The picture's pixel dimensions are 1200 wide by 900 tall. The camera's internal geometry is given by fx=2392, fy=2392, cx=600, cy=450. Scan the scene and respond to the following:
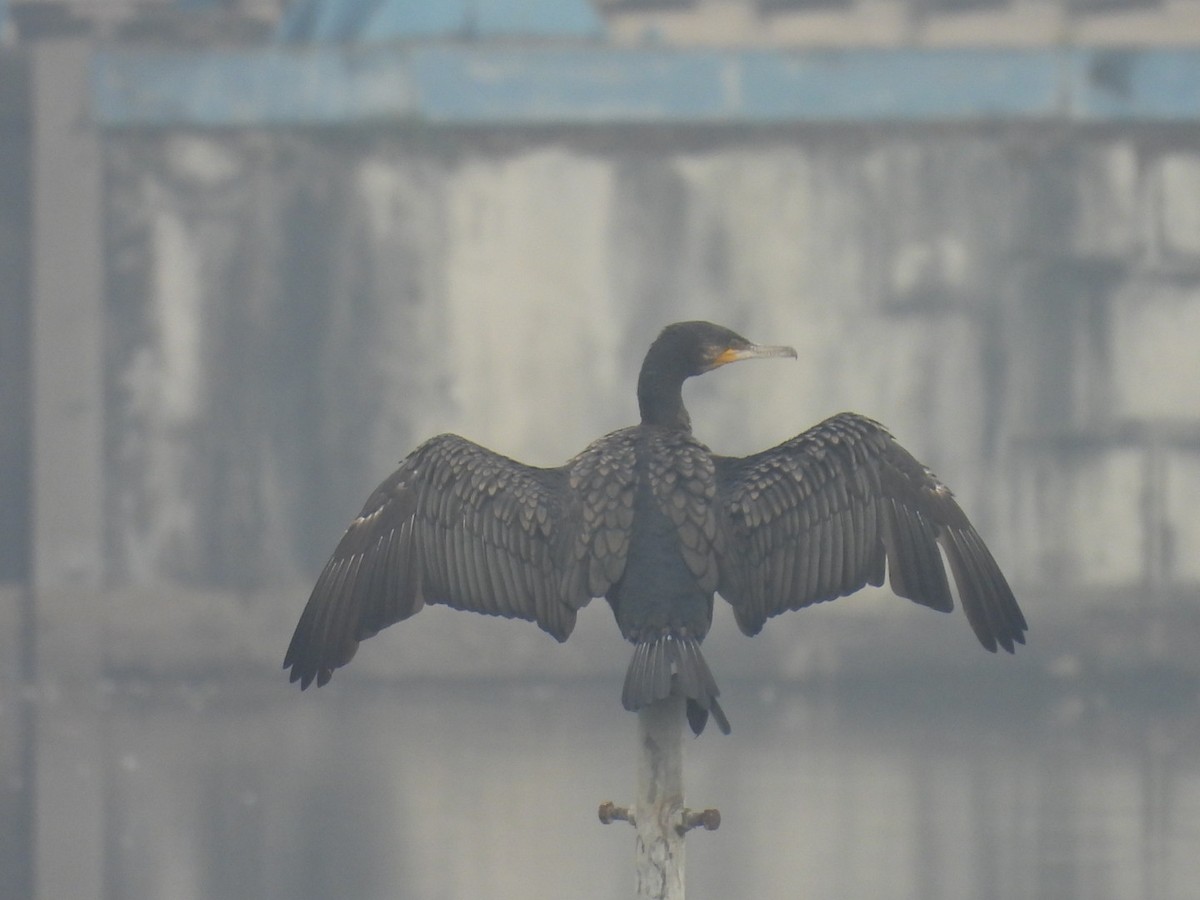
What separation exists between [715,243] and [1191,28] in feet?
16.8

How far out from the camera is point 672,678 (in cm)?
512

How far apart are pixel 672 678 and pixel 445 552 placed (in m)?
0.77

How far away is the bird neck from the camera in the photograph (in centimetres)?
570

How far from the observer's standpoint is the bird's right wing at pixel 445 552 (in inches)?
216

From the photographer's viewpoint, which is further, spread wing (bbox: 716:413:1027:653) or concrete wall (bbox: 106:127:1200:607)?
concrete wall (bbox: 106:127:1200:607)

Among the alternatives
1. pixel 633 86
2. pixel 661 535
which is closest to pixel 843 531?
pixel 661 535

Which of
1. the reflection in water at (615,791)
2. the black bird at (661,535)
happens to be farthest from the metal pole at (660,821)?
the reflection in water at (615,791)

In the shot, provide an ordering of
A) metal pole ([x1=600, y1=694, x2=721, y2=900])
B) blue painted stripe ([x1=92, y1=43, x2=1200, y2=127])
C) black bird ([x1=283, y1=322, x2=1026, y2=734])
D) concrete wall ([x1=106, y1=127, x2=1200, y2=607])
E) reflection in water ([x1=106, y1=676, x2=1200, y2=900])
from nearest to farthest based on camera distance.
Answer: metal pole ([x1=600, y1=694, x2=721, y2=900]) < black bird ([x1=283, y1=322, x2=1026, y2=734]) < reflection in water ([x1=106, y1=676, x2=1200, y2=900]) < blue painted stripe ([x1=92, y1=43, x2=1200, y2=127]) < concrete wall ([x1=106, y1=127, x2=1200, y2=607])

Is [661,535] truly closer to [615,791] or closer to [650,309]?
[615,791]

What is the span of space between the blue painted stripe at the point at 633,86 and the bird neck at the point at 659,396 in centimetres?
1020

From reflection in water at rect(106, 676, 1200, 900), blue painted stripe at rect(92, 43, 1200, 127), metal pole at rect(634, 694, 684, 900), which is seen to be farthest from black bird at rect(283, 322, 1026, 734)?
blue painted stripe at rect(92, 43, 1200, 127)

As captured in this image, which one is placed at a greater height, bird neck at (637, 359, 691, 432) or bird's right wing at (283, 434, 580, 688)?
bird neck at (637, 359, 691, 432)

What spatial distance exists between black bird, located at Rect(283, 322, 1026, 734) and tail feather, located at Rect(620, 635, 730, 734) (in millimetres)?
29

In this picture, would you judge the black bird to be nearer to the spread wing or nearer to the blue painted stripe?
the spread wing
